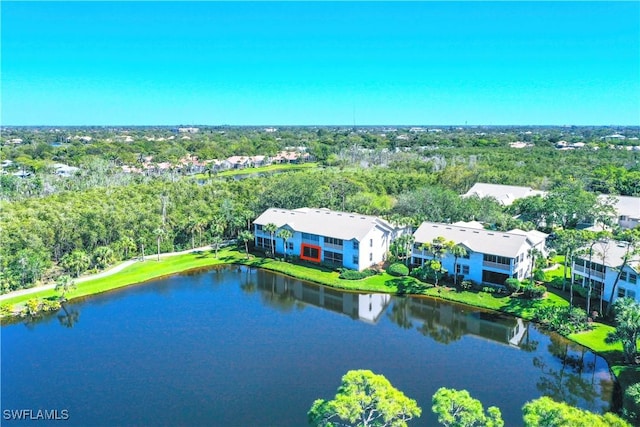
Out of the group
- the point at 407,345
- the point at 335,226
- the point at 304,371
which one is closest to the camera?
the point at 304,371

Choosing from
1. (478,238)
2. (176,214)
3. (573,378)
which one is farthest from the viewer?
(176,214)

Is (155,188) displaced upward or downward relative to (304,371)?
upward

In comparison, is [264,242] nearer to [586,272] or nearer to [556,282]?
[556,282]

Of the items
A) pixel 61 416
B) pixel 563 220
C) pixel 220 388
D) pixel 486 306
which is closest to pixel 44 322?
pixel 61 416

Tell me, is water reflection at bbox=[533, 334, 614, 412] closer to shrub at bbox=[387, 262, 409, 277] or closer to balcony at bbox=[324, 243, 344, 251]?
shrub at bbox=[387, 262, 409, 277]

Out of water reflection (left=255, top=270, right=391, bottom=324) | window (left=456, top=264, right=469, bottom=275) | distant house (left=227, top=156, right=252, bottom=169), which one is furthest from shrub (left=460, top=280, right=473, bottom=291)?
distant house (left=227, top=156, right=252, bottom=169)

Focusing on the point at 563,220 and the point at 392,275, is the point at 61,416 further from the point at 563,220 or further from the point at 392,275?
the point at 563,220

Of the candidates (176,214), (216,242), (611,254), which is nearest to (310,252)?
(216,242)
